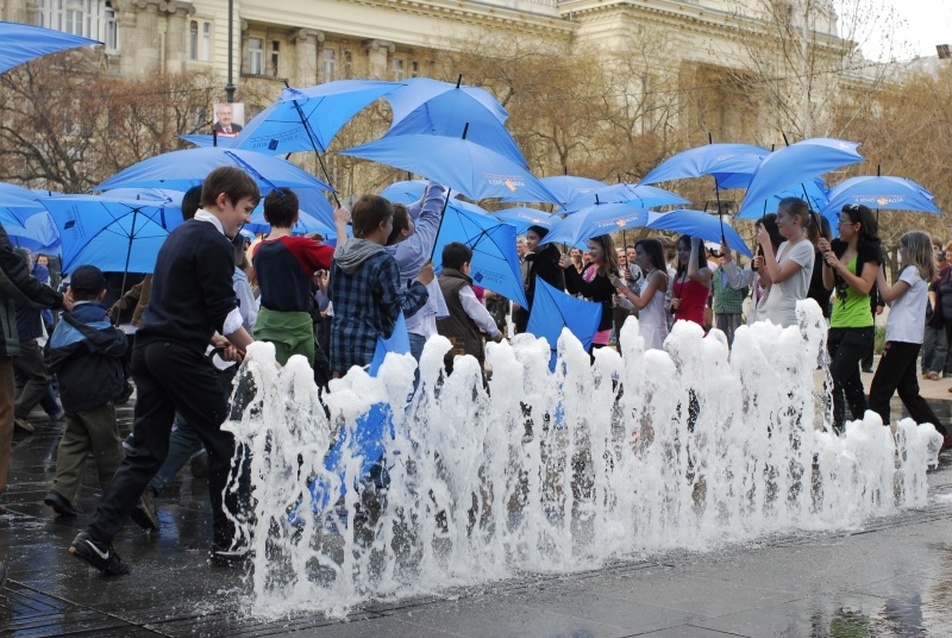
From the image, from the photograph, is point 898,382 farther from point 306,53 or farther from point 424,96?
point 306,53

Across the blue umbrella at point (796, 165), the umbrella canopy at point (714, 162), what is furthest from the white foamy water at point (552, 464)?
the umbrella canopy at point (714, 162)

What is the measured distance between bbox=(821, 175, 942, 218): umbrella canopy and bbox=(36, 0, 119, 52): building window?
47097mm

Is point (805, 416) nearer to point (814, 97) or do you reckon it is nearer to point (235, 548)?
point (235, 548)

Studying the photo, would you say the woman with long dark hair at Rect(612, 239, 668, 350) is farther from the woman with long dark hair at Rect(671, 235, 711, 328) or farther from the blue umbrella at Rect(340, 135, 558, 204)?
the blue umbrella at Rect(340, 135, 558, 204)

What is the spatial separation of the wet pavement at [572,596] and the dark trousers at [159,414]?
34 cm

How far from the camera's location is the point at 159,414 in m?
6.96

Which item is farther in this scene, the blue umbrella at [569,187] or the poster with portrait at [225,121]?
the poster with portrait at [225,121]

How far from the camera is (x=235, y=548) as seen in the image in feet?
23.6

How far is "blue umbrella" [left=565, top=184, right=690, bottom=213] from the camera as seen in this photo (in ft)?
47.3

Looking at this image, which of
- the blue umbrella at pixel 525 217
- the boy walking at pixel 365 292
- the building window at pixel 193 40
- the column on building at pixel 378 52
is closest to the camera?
the boy walking at pixel 365 292

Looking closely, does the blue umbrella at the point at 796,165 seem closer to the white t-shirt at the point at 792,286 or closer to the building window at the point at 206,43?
the white t-shirt at the point at 792,286

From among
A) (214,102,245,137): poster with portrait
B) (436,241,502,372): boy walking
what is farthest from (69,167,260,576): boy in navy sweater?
(214,102,245,137): poster with portrait

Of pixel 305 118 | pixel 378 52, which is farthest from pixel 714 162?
pixel 378 52

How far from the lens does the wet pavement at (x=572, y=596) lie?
5.82 m
